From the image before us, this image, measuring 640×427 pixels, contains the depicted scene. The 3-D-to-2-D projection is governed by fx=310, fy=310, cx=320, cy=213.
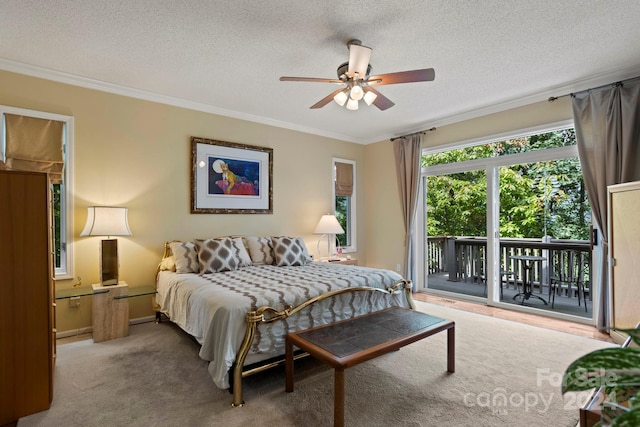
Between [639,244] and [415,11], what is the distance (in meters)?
2.88

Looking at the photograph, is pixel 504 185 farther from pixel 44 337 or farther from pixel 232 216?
pixel 44 337

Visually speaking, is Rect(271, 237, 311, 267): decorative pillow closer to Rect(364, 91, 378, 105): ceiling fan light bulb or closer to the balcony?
Rect(364, 91, 378, 105): ceiling fan light bulb

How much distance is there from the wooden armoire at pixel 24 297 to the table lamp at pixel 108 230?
1.16m

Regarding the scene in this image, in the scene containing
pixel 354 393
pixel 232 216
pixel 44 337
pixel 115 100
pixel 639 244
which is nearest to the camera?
pixel 44 337

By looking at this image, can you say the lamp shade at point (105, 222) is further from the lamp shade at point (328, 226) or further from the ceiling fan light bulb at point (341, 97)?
the lamp shade at point (328, 226)

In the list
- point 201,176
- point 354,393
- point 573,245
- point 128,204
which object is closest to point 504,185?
point 573,245

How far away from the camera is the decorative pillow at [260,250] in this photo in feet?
13.4

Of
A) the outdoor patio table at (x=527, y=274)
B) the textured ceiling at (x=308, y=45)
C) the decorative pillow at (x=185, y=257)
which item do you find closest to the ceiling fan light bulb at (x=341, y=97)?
the textured ceiling at (x=308, y=45)

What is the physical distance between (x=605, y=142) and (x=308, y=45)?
3327 millimetres

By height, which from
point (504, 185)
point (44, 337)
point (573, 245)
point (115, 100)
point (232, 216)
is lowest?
point (44, 337)

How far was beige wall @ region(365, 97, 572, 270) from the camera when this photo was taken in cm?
442

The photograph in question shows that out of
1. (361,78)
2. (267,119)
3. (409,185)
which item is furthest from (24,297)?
(409,185)

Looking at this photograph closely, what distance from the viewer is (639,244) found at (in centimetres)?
282

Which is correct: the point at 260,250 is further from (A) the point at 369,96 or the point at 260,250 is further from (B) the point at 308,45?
(B) the point at 308,45
